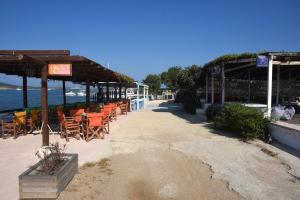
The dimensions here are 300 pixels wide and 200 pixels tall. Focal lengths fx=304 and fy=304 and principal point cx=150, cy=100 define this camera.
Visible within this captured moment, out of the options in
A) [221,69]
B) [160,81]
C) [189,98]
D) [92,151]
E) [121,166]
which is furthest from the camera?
[160,81]

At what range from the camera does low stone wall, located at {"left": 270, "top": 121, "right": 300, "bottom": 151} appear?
307 inches

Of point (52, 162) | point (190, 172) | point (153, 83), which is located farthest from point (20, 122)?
point (153, 83)

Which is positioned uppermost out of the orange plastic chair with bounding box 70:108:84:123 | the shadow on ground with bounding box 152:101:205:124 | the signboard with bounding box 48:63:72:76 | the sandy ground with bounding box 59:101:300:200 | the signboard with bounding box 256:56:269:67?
the signboard with bounding box 256:56:269:67

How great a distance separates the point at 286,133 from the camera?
326 inches

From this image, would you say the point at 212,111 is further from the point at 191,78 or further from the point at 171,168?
the point at 191,78

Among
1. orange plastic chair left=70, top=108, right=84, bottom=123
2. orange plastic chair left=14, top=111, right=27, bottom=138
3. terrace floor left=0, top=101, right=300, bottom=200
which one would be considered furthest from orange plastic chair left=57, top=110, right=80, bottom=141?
orange plastic chair left=14, top=111, right=27, bottom=138

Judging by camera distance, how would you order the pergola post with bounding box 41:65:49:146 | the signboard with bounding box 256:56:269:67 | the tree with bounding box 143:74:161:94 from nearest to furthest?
the pergola post with bounding box 41:65:49:146 < the signboard with bounding box 256:56:269:67 < the tree with bounding box 143:74:161:94

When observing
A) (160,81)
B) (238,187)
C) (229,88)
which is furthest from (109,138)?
(160,81)

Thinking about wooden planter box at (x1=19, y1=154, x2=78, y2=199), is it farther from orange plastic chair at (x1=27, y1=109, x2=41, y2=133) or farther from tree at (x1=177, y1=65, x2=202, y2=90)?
tree at (x1=177, y1=65, x2=202, y2=90)

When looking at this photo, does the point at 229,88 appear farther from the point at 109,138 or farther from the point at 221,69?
the point at 109,138

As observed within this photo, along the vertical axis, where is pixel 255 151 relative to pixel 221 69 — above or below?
below

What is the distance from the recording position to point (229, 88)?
1958 cm

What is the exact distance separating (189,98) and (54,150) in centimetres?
1387

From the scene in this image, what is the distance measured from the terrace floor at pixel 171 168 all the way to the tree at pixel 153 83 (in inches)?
1834
